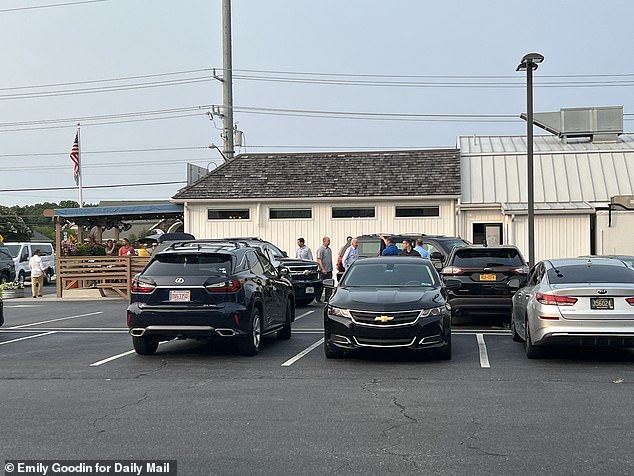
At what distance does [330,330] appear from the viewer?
11820 millimetres

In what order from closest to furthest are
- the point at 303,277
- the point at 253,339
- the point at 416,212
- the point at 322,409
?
the point at 322,409 → the point at 253,339 → the point at 303,277 → the point at 416,212

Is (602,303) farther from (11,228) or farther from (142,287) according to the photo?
(11,228)

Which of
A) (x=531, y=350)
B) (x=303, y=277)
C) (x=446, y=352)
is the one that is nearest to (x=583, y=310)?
(x=531, y=350)

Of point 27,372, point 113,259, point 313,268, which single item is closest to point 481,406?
point 27,372

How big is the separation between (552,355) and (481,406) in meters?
4.13

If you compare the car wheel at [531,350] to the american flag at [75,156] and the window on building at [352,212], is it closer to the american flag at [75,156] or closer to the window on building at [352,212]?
the window on building at [352,212]

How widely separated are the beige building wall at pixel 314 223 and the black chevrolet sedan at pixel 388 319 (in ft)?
59.9

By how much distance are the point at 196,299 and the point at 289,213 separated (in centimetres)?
1978

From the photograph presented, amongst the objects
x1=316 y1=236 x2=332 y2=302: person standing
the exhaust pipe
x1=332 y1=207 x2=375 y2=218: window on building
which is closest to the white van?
x1=332 y1=207 x2=375 y2=218: window on building

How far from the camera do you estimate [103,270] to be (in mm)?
27000

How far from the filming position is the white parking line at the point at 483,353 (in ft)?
37.9

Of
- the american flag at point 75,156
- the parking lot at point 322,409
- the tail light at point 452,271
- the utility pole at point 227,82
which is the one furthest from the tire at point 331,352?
the american flag at point 75,156

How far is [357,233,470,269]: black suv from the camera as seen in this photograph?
19516 mm

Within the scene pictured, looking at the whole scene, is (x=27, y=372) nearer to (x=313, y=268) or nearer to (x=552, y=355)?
(x=552, y=355)
